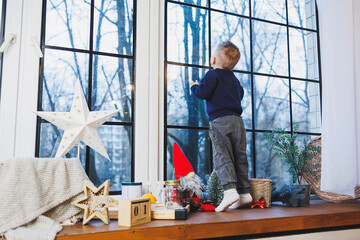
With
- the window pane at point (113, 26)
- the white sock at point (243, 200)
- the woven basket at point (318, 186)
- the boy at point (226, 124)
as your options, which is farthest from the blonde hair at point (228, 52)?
the woven basket at point (318, 186)

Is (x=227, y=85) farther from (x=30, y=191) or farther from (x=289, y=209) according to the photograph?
(x=30, y=191)

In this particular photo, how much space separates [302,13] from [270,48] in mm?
440

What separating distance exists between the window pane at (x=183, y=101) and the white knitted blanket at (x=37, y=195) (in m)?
0.70

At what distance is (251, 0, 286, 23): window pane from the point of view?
7.07 ft

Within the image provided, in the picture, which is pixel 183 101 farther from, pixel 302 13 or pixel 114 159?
pixel 302 13

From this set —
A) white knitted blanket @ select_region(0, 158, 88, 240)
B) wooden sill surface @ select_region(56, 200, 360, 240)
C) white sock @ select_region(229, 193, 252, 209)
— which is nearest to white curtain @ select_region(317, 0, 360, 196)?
wooden sill surface @ select_region(56, 200, 360, 240)

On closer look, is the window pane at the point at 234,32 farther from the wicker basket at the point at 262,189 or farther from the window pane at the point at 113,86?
the wicker basket at the point at 262,189

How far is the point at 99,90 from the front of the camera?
67.1 inches

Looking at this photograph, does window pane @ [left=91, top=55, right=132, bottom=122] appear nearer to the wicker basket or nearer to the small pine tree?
the small pine tree

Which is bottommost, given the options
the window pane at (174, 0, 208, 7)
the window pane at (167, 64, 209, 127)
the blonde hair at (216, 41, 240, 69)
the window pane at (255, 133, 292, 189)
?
the window pane at (255, 133, 292, 189)

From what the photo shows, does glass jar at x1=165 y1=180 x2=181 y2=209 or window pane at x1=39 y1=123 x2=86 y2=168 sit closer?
glass jar at x1=165 y1=180 x2=181 y2=209

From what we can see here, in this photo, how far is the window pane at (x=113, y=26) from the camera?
1748mm

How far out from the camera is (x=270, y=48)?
2.17m

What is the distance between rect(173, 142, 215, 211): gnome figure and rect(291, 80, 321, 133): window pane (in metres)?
0.97
